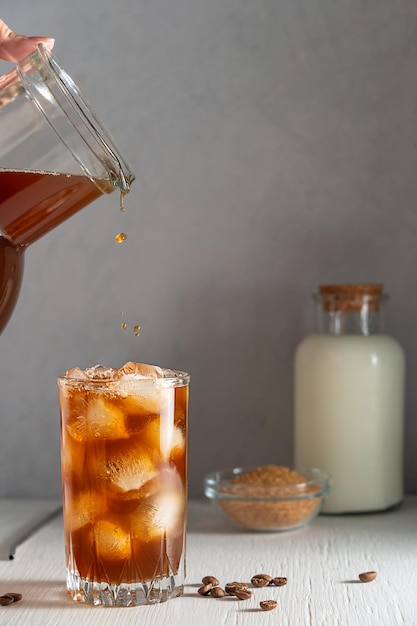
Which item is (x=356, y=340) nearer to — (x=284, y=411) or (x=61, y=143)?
(x=284, y=411)

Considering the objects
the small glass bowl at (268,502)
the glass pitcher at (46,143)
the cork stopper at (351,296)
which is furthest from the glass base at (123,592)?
the cork stopper at (351,296)

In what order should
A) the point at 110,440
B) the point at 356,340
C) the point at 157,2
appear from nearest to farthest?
the point at 110,440 → the point at 356,340 → the point at 157,2

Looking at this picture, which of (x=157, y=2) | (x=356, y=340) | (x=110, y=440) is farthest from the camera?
(x=157, y=2)

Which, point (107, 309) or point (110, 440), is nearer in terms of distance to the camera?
point (110, 440)

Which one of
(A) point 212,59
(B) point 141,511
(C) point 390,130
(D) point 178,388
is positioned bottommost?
(B) point 141,511

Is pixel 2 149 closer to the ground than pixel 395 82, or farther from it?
closer to the ground

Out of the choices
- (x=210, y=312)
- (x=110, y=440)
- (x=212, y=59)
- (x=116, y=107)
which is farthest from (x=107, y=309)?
(x=110, y=440)

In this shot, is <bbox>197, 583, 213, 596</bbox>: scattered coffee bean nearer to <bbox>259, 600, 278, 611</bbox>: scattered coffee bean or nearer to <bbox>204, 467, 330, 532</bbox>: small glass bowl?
<bbox>259, 600, 278, 611</bbox>: scattered coffee bean

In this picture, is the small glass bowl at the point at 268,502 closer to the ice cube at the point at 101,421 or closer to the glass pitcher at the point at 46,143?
the ice cube at the point at 101,421
